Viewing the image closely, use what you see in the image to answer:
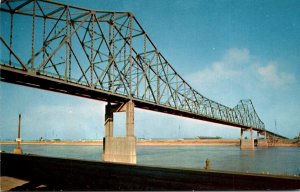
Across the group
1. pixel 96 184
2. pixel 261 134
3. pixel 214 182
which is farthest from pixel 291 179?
pixel 261 134

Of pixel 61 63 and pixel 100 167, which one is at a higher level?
pixel 61 63

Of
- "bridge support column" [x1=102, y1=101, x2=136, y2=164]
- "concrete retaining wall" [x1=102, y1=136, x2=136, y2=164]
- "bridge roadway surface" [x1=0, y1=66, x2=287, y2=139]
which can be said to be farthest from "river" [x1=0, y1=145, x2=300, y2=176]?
"bridge roadway surface" [x1=0, y1=66, x2=287, y2=139]

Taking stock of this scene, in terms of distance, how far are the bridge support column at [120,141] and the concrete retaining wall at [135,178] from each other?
2056 cm

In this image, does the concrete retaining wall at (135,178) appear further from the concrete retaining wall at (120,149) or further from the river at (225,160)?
the concrete retaining wall at (120,149)

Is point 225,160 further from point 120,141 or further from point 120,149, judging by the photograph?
point 120,141

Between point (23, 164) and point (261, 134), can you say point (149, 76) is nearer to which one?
point (23, 164)

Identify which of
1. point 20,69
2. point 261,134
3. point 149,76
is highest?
point 149,76

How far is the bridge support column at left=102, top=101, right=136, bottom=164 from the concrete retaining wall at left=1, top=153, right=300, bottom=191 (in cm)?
2056

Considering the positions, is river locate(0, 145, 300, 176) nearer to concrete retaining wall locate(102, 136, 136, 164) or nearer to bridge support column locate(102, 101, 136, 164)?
concrete retaining wall locate(102, 136, 136, 164)

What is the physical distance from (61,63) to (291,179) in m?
30.3

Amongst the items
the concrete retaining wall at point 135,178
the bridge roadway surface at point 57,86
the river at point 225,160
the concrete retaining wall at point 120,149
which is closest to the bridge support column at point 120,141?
the concrete retaining wall at point 120,149

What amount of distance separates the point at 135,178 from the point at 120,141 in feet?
97.1

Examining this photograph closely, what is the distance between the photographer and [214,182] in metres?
15.2

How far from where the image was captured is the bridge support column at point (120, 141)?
4562 cm
